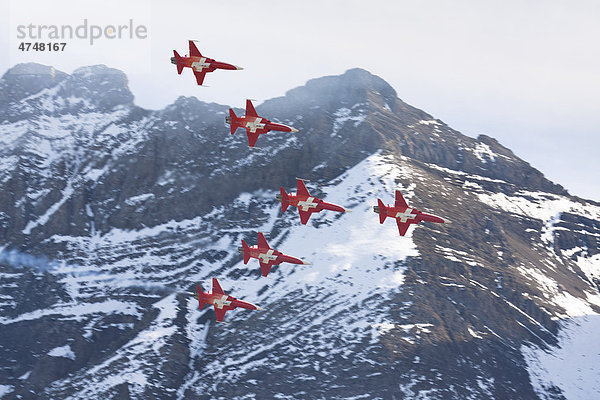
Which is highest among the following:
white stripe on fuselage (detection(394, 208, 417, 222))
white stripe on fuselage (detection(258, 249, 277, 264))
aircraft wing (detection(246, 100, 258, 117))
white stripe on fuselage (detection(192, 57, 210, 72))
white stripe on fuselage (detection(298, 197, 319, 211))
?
white stripe on fuselage (detection(192, 57, 210, 72))

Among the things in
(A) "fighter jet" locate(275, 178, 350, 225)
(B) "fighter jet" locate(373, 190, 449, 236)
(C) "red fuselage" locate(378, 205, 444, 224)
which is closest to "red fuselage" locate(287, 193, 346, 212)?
(A) "fighter jet" locate(275, 178, 350, 225)

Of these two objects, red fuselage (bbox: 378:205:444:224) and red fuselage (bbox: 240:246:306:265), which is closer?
red fuselage (bbox: 378:205:444:224)

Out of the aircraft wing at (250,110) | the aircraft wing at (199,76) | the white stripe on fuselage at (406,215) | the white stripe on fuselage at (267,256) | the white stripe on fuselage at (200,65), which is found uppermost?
the white stripe on fuselage at (200,65)

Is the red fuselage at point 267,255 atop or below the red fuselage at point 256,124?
below

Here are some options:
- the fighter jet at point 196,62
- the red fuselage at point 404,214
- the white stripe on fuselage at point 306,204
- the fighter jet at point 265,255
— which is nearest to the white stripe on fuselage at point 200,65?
the fighter jet at point 196,62

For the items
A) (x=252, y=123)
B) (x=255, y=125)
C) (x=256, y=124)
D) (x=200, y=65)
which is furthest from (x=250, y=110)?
(x=200, y=65)

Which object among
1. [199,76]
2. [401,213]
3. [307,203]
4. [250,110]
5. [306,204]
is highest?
[199,76]

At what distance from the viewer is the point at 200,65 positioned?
17825cm

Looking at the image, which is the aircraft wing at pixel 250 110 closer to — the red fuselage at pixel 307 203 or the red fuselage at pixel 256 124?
the red fuselage at pixel 256 124

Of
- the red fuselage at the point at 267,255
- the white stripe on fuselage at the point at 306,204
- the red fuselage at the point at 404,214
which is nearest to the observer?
the white stripe on fuselage at the point at 306,204

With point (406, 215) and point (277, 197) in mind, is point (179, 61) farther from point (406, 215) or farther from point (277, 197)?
point (406, 215)

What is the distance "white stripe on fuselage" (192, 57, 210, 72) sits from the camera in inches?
6998

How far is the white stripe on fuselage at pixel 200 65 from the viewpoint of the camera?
178m

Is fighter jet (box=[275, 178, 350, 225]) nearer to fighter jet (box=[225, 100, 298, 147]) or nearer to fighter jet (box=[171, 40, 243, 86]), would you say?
fighter jet (box=[225, 100, 298, 147])
